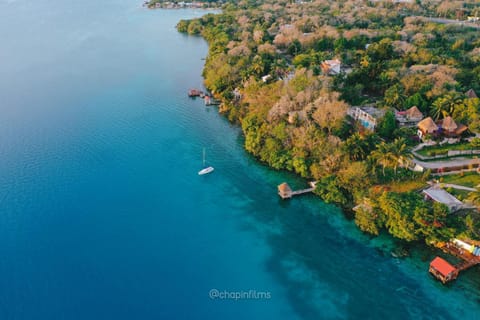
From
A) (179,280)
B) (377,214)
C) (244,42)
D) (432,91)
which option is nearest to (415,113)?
(432,91)

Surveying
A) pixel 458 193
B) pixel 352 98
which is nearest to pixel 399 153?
pixel 458 193

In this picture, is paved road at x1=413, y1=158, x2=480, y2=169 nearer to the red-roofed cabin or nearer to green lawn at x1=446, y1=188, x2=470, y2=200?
green lawn at x1=446, y1=188, x2=470, y2=200

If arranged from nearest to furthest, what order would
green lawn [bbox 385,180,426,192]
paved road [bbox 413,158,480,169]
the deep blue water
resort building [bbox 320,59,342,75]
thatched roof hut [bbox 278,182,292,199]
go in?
1. the deep blue water
2. green lawn [bbox 385,180,426,192]
3. thatched roof hut [bbox 278,182,292,199]
4. paved road [bbox 413,158,480,169]
5. resort building [bbox 320,59,342,75]

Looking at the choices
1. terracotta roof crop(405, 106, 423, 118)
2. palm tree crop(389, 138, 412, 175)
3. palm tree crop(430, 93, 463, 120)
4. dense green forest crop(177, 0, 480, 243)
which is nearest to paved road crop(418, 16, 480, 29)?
dense green forest crop(177, 0, 480, 243)

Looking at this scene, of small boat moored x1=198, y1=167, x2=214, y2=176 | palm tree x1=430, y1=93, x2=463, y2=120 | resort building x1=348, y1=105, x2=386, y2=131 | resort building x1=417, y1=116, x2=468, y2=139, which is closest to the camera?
small boat moored x1=198, y1=167, x2=214, y2=176

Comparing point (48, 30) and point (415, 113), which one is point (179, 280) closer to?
point (415, 113)

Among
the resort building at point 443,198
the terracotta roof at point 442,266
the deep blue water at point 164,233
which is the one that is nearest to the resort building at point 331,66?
the deep blue water at point 164,233

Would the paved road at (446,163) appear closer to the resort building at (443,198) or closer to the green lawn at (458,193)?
the green lawn at (458,193)
